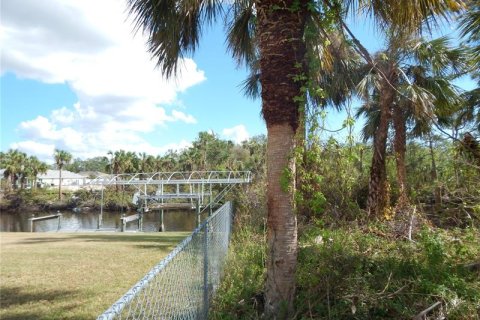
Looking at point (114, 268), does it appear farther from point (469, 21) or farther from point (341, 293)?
point (469, 21)

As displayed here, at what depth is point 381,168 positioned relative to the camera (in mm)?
13195

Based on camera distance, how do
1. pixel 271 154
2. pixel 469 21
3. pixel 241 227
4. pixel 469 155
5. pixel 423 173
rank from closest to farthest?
pixel 271 154, pixel 469 21, pixel 469 155, pixel 241 227, pixel 423 173

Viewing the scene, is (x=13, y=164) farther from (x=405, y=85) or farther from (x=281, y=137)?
(x=281, y=137)

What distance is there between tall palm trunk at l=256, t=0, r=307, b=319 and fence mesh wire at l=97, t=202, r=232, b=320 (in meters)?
0.80

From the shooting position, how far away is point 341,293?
529 cm

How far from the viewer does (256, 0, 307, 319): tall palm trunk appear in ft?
16.2

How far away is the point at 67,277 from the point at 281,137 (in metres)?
5.74

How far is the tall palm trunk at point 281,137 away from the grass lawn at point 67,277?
105 inches

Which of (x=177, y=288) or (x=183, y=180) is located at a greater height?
(x=183, y=180)

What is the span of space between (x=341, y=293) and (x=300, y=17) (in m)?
3.41

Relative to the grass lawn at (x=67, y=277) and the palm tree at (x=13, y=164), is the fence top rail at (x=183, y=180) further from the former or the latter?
the palm tree at (x=13, y=164)

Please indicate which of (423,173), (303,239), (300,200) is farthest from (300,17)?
(423,173)

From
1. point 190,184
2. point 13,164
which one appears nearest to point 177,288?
point 190,184

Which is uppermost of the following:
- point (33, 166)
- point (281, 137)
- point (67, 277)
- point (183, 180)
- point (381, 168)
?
point (33, 166)
